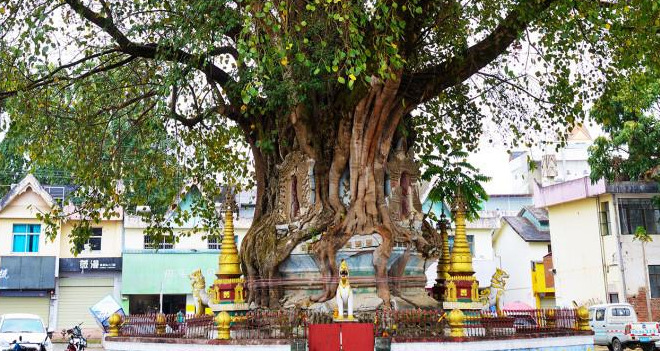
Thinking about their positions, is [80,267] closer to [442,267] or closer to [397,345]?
[442,267]

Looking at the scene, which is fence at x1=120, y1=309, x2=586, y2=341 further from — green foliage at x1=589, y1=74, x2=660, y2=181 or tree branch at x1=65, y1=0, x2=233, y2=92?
green foliage at x1=589, y1=74, x2=660, y2=181

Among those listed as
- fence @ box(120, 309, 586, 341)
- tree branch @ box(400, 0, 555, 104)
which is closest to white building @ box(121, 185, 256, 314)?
tree branch @ box(400, 0, 555, 104)

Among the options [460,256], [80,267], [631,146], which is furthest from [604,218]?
[80,267]

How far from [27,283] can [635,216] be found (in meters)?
27.1

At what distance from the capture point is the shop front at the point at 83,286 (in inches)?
1391

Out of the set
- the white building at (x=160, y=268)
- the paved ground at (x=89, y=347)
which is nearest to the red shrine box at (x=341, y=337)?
the paved ground at (x=89, y=347)

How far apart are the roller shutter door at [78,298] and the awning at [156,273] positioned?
1269 millimetres

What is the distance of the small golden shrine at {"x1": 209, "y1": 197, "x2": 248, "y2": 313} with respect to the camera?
15070 mm

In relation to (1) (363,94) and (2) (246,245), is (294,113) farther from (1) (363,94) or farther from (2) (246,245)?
(2) (246,245)

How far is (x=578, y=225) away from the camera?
33094 mm

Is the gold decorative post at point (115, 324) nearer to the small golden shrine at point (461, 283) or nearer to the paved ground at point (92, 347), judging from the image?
the small golden shrine at point (461, 283)

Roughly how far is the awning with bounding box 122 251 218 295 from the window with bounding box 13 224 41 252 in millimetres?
4255

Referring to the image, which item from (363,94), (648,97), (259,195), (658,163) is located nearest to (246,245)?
(259,195)

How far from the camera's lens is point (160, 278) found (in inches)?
1403
